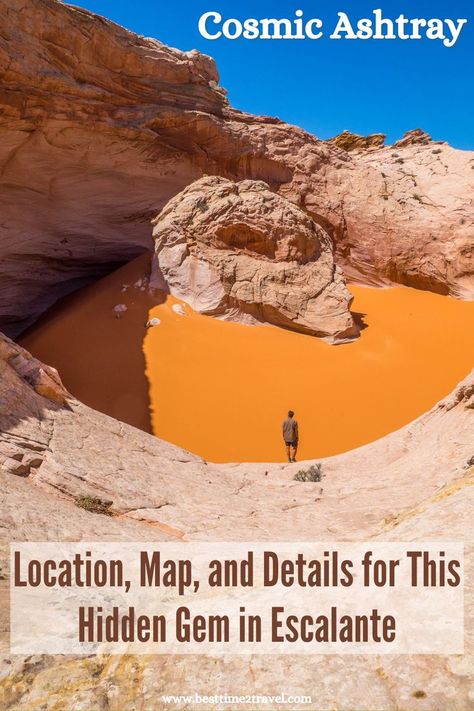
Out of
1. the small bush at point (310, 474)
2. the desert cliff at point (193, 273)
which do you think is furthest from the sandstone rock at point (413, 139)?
the small bush at point (310, 474)

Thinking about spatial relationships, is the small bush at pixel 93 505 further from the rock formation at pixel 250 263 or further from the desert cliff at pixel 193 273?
the rock formation at pixel 250 263

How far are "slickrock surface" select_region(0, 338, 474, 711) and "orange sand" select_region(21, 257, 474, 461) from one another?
2.27 meters

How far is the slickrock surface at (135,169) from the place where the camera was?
14.2 m

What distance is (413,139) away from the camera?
26125 mm

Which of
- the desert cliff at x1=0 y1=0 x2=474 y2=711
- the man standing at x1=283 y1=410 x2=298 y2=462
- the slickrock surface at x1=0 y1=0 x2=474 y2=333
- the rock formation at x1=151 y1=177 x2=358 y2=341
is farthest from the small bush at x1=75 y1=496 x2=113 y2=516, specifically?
the slickrock surface at x1=0 y1=0 x2=474 y2=333

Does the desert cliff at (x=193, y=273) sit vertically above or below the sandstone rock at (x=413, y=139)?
below

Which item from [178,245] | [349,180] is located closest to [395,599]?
[178,245]

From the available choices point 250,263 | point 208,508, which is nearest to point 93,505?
point 208,508

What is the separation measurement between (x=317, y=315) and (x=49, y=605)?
1300cm

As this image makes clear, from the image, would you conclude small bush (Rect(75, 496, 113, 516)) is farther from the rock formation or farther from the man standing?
the rock formation

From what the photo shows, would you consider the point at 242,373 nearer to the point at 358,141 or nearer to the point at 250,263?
the point at 250,263

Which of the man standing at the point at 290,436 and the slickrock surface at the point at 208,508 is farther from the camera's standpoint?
the man standing at the point at 290,436

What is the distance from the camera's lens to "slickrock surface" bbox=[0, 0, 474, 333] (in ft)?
46.6

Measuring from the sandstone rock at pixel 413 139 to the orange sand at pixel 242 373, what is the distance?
45.2 ft
